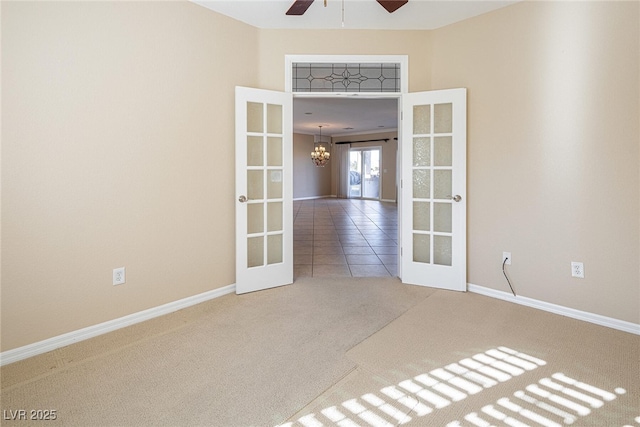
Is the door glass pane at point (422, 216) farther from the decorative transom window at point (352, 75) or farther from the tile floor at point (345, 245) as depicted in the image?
the decorative transom window at point (352, 75)

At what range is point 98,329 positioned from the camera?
2494 millimetres

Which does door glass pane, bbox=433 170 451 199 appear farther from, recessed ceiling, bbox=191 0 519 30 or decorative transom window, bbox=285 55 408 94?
recessed ceiling, bbox=191 0 519 30

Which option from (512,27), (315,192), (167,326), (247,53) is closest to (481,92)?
(512,27)

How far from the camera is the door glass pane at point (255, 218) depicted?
340cm

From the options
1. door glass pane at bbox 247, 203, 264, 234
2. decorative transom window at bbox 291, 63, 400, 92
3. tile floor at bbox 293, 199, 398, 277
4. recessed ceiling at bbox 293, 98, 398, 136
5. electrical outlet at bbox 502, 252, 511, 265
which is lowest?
tile floor at bbox 293, 199, 398, 277

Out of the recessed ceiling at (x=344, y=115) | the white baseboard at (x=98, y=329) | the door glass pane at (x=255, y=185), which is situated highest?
the recessed ceiling at (x=344, y=115)

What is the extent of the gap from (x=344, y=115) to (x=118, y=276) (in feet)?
25.2

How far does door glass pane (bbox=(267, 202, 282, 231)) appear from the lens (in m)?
3.51

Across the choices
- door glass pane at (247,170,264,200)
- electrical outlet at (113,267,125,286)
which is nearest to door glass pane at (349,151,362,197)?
door glass pane at (247,170,264,200)

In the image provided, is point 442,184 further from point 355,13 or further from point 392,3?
point 355,13

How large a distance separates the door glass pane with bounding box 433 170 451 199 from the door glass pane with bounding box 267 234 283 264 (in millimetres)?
1636

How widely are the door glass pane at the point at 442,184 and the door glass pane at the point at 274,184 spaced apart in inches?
61.0

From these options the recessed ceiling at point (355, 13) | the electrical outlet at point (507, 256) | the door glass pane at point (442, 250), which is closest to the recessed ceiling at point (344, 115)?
the recessed ceiling at point (355, 13)

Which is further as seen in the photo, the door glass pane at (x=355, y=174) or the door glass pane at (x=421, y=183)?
the door glass pane at (x=355, y=174)
